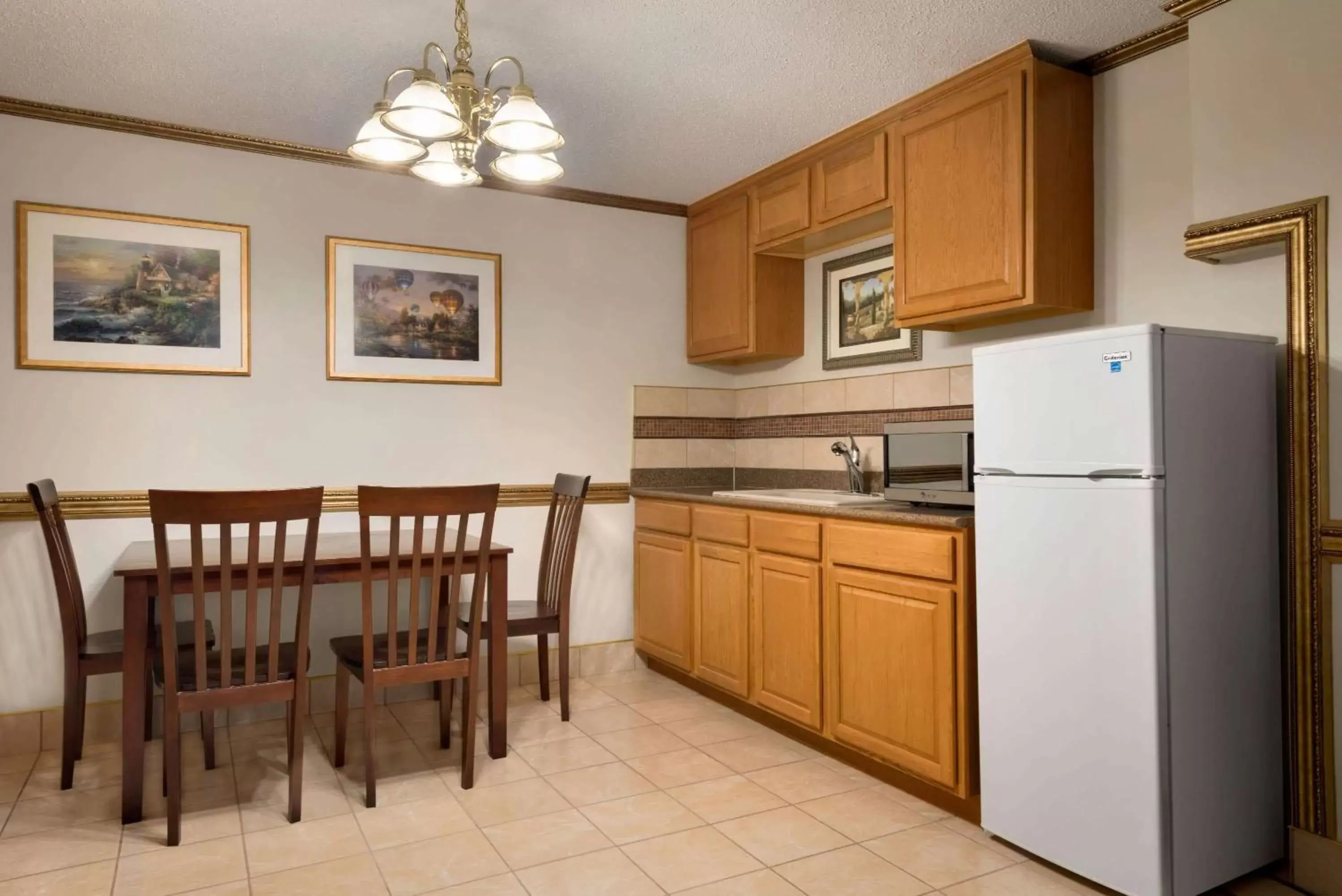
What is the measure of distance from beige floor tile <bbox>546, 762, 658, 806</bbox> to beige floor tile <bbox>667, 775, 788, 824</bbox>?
0.13 meters

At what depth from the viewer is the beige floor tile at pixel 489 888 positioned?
2.19m

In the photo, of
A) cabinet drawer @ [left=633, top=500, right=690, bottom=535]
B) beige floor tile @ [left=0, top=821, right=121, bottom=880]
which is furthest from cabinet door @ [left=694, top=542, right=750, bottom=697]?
beige floor tile @ [left=0, top=821, right=121, bottom=880]

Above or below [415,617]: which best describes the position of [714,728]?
below

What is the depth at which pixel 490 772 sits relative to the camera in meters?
3.03

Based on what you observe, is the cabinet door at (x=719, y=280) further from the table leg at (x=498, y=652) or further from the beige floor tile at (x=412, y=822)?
the beige floor tile at (x=412, y=822)

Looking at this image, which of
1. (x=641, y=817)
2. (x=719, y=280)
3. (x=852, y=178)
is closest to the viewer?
(x=641, y=817)

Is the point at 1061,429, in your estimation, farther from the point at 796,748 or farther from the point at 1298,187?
the point at 796,748

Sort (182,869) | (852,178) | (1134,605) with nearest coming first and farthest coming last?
(1134,605), (182,869), (852,178)

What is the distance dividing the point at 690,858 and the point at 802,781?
0.68 metres

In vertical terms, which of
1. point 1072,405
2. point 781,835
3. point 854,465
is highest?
point 1072,405

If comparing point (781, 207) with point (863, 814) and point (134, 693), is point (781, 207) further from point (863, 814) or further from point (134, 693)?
point (134, 693)

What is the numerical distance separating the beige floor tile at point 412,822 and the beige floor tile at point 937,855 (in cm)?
121

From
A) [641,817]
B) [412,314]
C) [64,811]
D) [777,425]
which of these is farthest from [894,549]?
[64,811]

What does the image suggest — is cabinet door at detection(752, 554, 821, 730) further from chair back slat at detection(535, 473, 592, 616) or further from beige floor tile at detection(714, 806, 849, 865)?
chair back slat at detection(535, 473, 592, 616)
